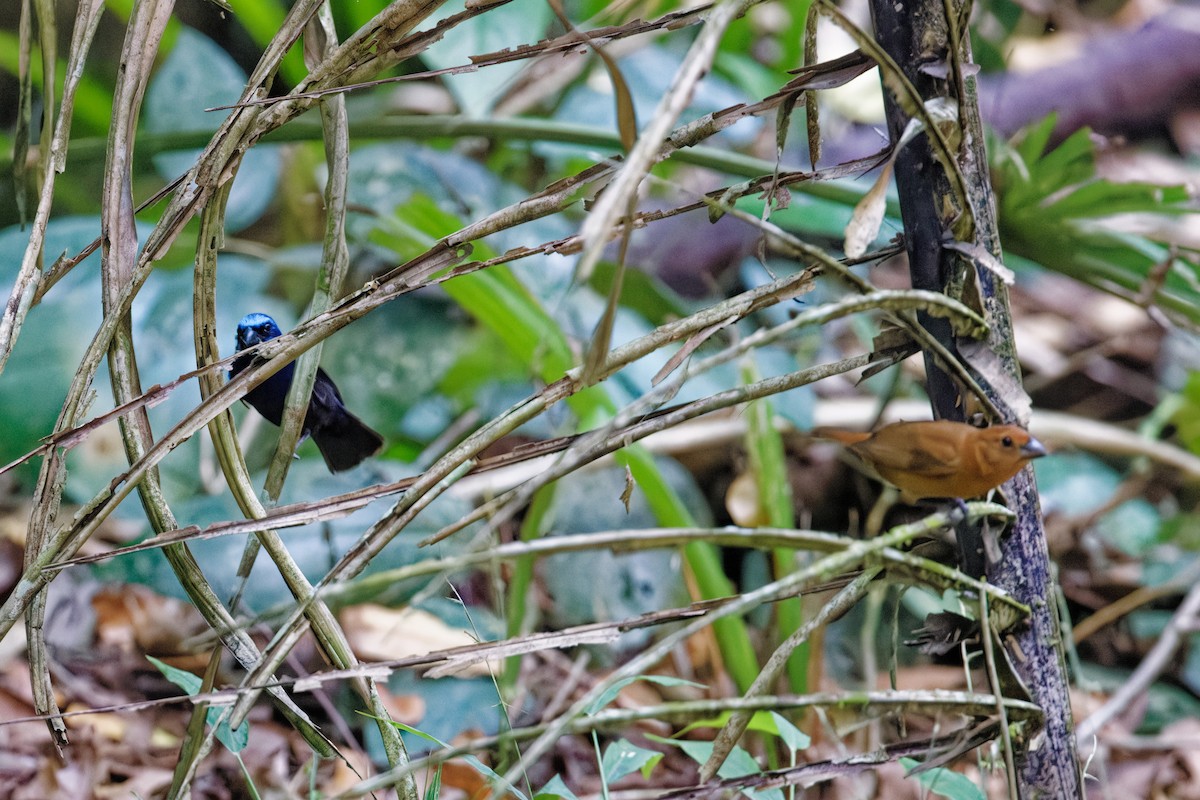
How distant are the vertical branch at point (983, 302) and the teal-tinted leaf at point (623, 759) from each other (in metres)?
0.39

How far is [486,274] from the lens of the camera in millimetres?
1881

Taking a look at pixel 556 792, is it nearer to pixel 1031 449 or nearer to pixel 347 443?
pixel 347 443

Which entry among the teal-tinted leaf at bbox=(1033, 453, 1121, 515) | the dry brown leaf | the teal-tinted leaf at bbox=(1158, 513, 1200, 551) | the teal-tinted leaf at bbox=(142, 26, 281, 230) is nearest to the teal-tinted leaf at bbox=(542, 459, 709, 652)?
the dry brown leaf

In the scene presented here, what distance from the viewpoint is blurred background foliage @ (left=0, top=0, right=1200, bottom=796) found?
1924 mm

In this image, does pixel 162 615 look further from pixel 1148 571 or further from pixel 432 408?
pixel 1148 571

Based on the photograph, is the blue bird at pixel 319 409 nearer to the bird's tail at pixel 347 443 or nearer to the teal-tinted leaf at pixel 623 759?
the bird's tail at pixel 347 443

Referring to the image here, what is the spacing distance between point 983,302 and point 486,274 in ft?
4.04

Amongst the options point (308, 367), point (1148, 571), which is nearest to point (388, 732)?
point (308, 367)

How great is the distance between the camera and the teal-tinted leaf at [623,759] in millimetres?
1028

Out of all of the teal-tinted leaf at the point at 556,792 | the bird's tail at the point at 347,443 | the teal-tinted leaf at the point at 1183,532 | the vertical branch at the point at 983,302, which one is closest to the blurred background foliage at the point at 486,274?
the teal-tinted leaf at the point at 1183,532

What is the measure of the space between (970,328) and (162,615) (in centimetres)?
183

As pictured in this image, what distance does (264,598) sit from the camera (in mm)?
1853

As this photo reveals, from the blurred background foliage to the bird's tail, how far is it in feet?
1.68

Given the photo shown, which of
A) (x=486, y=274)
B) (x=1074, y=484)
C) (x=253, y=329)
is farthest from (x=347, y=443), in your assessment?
(x=1074, y=484)
